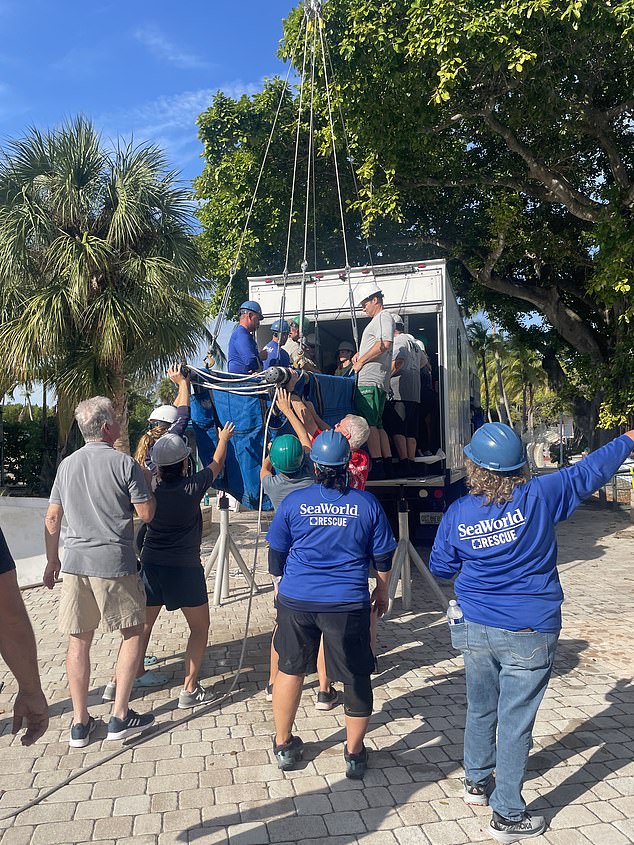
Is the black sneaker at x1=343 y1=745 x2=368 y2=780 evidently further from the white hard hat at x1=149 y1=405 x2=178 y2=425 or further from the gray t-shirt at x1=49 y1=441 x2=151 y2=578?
the white hard hat at x1=149 y1=405 x2=178 y2=425

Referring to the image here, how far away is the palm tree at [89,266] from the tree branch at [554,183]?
6.01m

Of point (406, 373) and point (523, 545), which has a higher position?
point (406, 373)

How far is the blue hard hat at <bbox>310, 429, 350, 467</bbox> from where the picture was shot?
3.51m

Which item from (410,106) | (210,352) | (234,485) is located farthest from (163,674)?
(410,106)

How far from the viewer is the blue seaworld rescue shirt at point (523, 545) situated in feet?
9.71

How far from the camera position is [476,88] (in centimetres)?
1132

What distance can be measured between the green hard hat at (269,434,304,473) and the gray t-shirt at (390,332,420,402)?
2.95m

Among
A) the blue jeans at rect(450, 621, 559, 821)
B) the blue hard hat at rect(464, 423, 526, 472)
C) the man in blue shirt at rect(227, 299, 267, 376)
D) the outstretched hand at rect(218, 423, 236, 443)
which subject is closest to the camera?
the blue jeans at rect(450, 621, 559, 821)

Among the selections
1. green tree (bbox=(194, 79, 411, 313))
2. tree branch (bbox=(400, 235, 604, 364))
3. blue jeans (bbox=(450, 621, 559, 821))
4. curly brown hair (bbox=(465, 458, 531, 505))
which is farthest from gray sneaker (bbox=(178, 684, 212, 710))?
tree branch (bbox=(400, 235, 604, 364))

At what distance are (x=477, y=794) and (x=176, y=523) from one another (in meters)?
2.31

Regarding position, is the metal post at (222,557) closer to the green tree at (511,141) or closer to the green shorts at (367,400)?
the green shorts at (367,400)

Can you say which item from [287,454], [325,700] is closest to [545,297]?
[287,454]

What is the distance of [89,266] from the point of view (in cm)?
983

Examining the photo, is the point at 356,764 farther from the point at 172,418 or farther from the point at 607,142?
the point at 607,142
